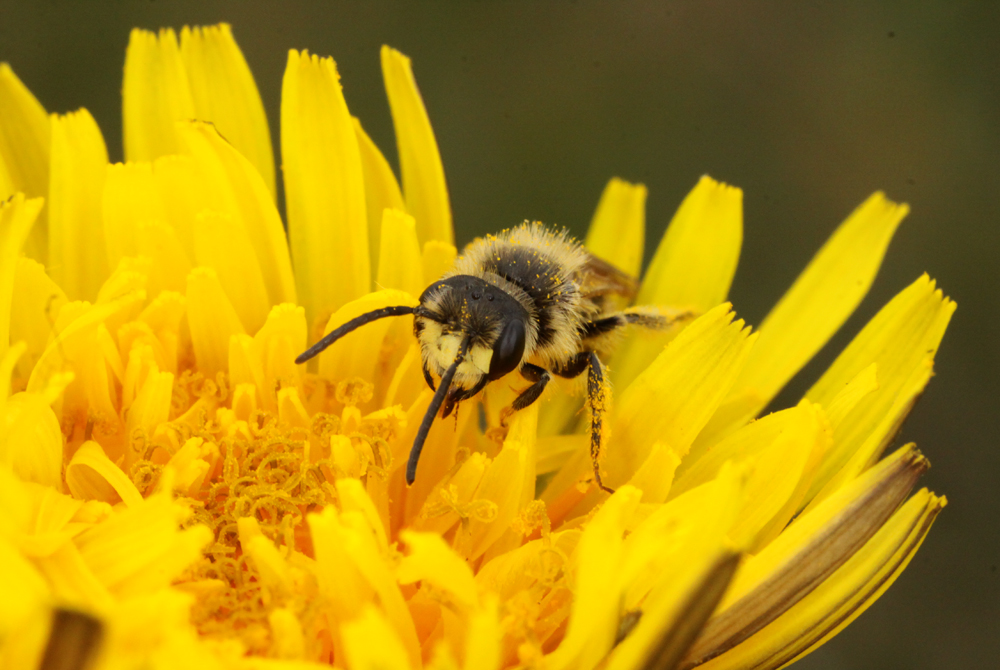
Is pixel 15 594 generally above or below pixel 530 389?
below

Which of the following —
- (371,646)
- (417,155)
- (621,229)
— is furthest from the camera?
(621,229)

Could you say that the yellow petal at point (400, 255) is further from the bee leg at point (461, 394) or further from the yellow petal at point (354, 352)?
the bee leg at point (461, 394)

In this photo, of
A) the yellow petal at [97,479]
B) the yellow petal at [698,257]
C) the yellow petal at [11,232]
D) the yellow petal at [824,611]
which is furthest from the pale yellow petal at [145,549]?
the yellow petal at [698,257]

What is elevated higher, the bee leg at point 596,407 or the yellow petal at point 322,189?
the yellow petal at point 322,189

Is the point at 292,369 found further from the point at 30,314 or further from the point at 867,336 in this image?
the point at 867,336

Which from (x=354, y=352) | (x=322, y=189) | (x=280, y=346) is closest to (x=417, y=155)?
(x=322, y=189)

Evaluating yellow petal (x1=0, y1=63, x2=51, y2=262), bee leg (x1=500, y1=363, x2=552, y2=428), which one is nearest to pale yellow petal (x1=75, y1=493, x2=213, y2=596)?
bee leg (x1=500, y1=363, x2=552, y2=428)

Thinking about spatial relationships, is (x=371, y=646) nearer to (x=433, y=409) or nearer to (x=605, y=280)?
(x=433, y=409)
